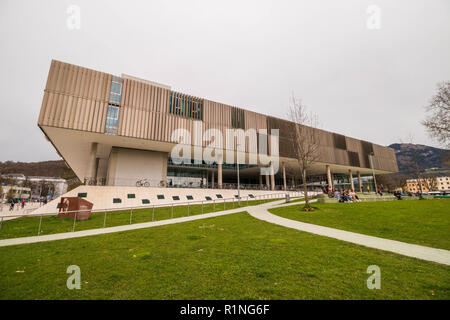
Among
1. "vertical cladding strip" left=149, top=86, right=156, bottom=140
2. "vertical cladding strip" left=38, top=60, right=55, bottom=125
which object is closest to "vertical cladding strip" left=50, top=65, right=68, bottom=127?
"vertical cladding strip" left=38, top=60, right=55, bottom=125

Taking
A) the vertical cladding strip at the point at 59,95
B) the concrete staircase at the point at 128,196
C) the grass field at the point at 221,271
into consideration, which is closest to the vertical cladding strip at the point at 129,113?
the vertical cladding strip at the point at 59,95

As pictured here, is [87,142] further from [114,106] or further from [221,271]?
[221,271]

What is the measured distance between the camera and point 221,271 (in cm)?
432

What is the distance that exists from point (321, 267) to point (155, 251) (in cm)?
463

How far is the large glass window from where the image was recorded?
→ 77.0 feet

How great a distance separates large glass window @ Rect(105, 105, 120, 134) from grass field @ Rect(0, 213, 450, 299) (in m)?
18.6

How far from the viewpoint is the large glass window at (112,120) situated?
2346 centimetres

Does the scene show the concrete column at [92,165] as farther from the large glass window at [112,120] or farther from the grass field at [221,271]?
the grass field at [221,271]

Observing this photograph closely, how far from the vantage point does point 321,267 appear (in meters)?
4.46

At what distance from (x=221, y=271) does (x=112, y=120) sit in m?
24.7

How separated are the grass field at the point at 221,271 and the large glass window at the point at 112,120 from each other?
1863 cm

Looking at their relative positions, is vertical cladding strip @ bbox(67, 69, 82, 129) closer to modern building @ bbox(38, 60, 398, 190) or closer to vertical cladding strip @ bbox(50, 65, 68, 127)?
modern building @ bbox(38, 60, 398, 190)
